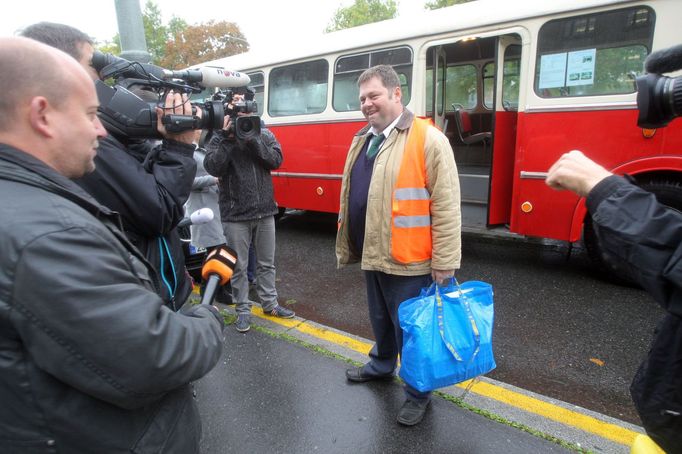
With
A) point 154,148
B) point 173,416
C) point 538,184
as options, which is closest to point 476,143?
A: point 538,184

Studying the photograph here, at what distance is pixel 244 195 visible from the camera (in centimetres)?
340

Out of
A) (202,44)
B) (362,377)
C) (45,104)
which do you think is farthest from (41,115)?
(202,44)

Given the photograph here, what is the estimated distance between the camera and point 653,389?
1215 mm

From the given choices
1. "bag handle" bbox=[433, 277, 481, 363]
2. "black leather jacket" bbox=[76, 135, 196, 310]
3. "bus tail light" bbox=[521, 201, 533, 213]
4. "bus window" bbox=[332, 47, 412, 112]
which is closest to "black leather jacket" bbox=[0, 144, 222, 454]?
"black leather jacket" bbox=[76, 135, 196, 310]

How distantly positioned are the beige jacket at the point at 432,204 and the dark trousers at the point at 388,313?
0.10m

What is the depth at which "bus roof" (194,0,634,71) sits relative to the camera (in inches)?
162

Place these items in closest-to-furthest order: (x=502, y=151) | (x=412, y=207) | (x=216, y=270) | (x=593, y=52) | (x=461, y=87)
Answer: (x=216, y=270)
(x=412, y=207)
(x=593, y=52)
(x=502, y=151)
(x=461, y=87)

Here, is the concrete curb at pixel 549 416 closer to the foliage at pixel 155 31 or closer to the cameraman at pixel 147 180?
the cameraman at pixel 147 180

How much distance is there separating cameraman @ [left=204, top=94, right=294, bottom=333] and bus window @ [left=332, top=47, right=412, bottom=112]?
234 centimetres

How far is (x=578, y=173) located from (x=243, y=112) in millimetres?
2184

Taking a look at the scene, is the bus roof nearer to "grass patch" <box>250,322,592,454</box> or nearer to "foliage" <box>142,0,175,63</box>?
"grass patch" <box>250,322,592,454</box>

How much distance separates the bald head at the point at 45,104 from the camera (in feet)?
3.01

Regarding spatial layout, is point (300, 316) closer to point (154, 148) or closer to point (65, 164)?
point (154, 148)

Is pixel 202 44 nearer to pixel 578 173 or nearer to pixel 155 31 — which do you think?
pixel 155 31
